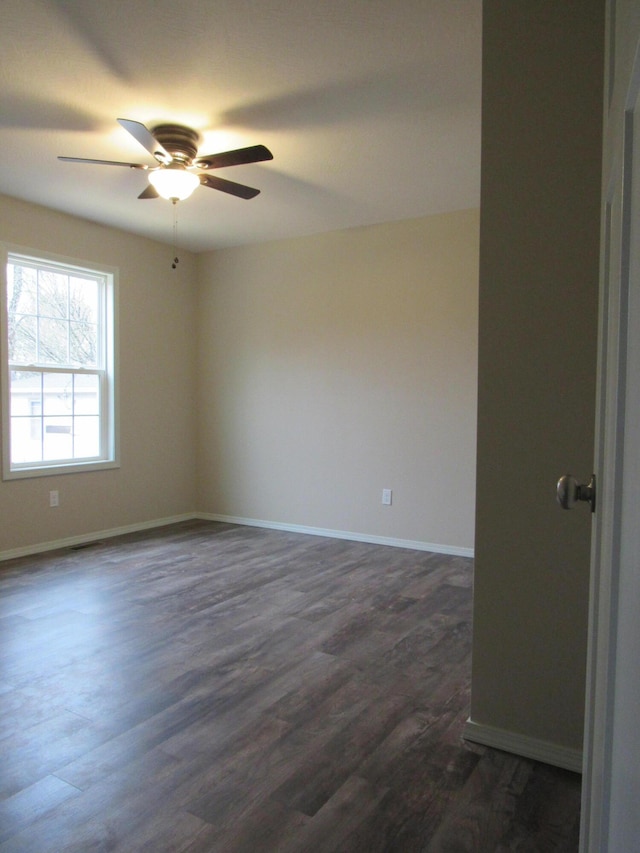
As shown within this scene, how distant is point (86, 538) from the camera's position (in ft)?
15.7

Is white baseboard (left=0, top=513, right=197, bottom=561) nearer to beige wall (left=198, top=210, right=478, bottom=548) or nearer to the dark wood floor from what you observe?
beige wall (left=198, top=210, right=478, bottom=548)

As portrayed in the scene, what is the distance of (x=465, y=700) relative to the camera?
223 cm

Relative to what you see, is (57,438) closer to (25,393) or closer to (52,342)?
(25,393)

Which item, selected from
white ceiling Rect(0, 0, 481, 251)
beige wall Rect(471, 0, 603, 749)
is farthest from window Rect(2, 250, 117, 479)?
beige wall Rect(471, 0, 603, 749)

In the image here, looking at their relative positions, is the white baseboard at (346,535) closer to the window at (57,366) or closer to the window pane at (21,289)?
the window at (57,366)

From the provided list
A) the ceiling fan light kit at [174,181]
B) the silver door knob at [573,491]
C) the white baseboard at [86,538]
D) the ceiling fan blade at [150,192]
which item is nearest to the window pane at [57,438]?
the white baseboard at [86,538]

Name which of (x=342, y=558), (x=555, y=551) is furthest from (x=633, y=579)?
(x=342, y=558)

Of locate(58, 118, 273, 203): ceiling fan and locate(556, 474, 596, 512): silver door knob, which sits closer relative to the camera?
locate(556, 474, 596, 512): silver door knob

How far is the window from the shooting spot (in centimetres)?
429

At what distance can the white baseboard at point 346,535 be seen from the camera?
449 cm

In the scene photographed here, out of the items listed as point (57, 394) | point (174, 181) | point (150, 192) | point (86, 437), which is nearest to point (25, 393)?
point (57, 394)

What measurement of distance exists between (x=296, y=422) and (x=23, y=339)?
2324 millimetres

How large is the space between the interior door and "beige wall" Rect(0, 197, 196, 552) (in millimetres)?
4348

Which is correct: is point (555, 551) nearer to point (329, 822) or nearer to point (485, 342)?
point (485, 342)
